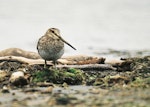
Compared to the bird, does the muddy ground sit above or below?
below

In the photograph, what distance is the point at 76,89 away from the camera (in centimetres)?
758

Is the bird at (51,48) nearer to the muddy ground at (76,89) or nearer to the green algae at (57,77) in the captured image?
the muddy ground at (76,89)

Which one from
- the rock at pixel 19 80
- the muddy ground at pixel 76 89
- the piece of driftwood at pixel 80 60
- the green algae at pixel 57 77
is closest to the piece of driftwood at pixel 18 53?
the piece of driftwood at pixel 80 60

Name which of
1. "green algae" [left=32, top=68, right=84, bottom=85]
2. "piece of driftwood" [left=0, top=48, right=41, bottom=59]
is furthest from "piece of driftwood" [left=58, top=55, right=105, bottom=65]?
"green algae" [left=32, top=68, right=84, bottom=85]

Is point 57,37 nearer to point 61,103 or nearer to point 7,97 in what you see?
point 7,97

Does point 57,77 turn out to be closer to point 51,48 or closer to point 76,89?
point 76,89

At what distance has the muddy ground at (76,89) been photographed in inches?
234

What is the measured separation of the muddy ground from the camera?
19.5ft

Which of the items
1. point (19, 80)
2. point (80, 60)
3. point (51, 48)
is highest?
point (51, 48)

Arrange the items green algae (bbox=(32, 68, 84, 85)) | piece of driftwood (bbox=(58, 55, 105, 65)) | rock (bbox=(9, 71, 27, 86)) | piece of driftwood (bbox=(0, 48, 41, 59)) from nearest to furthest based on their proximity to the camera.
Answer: rock (bbox=(9, 71, 27, 86)), green algae (bbox=(32, 68, 84, 85)), piece of driftwood (bbox=(58, 55, 105, 65)), piece of driftwood (bbox=(0, 48, 41, 59))

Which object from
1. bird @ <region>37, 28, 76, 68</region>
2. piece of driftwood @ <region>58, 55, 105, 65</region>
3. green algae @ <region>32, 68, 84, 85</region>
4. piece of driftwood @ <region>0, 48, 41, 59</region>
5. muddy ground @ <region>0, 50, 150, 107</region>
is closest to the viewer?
muddy ground @ <region>0, 50, 150, 107</region>

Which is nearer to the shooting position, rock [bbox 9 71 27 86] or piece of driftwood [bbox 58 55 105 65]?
rock [bbox 9 71 27 86]

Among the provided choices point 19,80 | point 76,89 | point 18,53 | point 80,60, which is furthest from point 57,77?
point 18,53

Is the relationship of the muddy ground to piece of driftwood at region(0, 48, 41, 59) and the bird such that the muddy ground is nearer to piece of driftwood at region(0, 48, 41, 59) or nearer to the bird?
the bird
